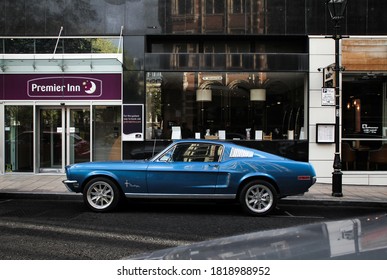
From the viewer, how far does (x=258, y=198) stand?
8.02 meters

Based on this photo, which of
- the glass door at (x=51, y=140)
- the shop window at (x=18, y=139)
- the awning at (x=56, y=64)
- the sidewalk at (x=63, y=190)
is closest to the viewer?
the sidewalk at (x=63, y=190)

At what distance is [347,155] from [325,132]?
109 cm

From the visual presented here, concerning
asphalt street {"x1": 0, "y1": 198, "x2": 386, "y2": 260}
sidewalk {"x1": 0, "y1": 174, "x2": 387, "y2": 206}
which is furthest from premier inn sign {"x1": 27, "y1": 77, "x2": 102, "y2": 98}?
asphalt street {"x1": 0, "y1": 198, "x2": 386, "y2": 260}

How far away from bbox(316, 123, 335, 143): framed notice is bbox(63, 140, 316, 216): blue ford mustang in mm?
5371

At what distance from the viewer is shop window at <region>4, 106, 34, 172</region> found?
1381cm

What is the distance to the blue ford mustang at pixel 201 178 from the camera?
26.1ft

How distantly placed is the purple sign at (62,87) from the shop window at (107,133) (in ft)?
1.56

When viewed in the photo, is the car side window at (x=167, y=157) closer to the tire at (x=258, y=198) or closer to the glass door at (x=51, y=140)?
the tire at (x=258, y=198)

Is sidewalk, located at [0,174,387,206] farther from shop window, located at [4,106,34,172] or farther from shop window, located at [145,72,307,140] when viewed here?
shop window, located at [145,72,307,140]

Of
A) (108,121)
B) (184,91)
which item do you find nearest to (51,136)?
(108,121)

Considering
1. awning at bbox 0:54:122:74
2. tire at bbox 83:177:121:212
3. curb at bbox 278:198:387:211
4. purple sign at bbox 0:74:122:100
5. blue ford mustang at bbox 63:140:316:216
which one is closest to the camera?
blue ford mustang at bbox 63:140:316:216

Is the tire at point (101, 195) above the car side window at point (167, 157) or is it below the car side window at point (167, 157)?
below

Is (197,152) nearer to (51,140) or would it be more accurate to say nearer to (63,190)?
(63,190)

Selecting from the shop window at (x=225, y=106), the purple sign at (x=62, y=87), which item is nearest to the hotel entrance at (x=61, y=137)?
the purple sign at (x=62, y=87)
